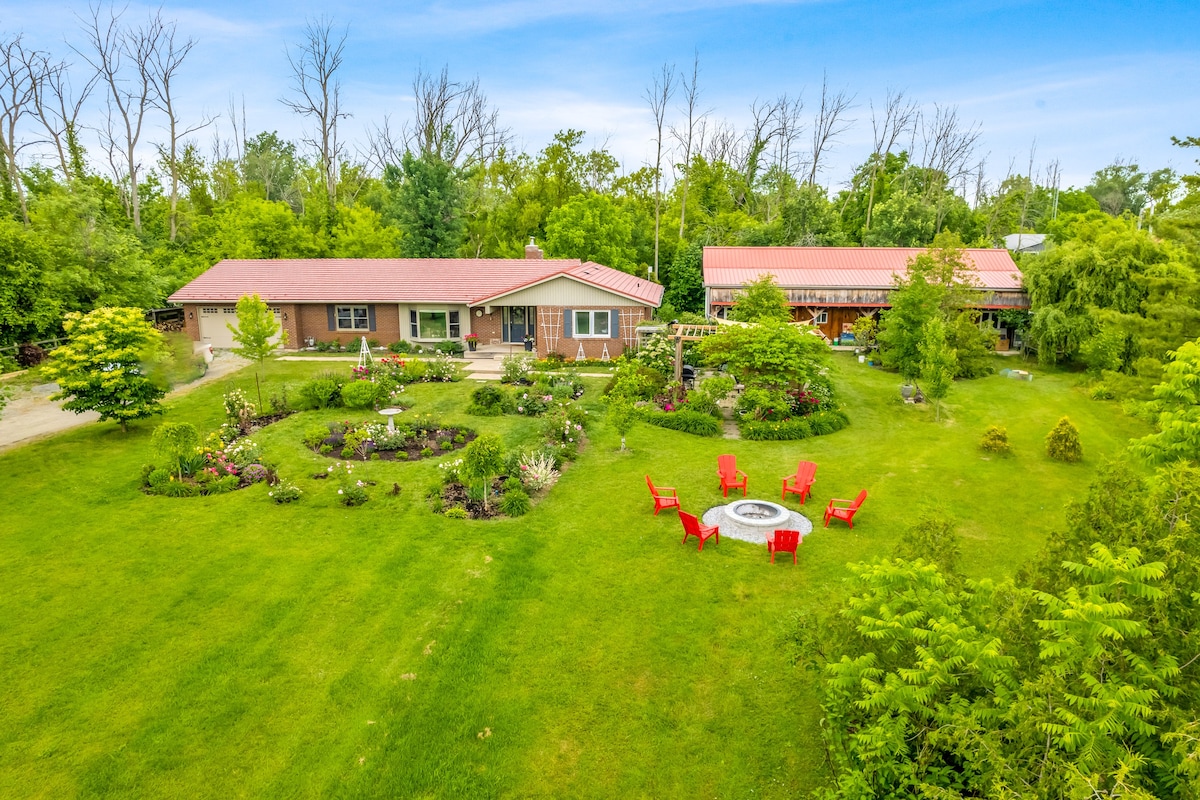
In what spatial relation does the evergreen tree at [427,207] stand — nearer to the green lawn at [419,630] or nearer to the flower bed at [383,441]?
the flower bed at [383,441]

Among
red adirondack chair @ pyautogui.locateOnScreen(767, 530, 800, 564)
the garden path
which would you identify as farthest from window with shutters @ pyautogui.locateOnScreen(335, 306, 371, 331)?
red adirondack chair @ pyautogui.locateOnScreen(767, 530, 800, 564)

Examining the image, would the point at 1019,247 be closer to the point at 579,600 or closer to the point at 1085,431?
the point at 1085,431

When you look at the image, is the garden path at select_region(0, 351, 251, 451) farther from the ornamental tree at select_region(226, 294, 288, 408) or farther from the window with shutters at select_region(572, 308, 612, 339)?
the window with shutters at select_region(572, 308, 612, 339)

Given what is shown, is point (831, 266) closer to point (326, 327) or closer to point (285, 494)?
point (326, 327)

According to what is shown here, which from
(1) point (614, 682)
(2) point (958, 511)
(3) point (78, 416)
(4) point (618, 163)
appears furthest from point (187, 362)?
(4) point (618, 163)

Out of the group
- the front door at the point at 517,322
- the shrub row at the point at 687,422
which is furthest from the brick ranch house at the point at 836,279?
the shrub row at the point at 687,422

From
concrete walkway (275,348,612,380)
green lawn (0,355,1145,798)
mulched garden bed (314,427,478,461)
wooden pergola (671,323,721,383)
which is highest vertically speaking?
wooden pergola (671,323,721,383)
